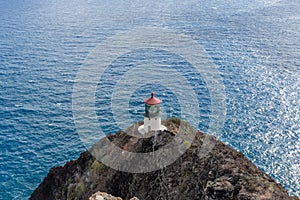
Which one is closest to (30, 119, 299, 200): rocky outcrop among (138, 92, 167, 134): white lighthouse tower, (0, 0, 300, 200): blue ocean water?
(138, 92, 167, 134): white lighthouse tower

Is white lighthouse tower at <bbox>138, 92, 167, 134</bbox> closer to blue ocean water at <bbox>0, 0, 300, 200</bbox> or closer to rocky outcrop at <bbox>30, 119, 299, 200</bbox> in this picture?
rocky outcrop at <bbox>30, 119, 299, 200</bbox>

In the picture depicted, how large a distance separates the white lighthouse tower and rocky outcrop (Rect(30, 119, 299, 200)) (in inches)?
94.2

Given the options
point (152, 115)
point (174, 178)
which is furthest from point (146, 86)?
point (174, 178)

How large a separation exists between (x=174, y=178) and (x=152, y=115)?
14.1 metres

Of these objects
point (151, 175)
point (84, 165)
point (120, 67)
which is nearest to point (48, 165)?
point (84, 165)

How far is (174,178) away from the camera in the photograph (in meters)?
32.7

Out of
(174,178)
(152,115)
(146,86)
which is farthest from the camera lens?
(146,86)

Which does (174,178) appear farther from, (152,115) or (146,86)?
(146,86)

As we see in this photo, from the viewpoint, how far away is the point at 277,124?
73.1 meters

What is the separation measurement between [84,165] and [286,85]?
220ft

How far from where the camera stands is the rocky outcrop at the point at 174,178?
26219 mm

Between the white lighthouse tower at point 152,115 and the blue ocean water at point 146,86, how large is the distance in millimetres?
26003

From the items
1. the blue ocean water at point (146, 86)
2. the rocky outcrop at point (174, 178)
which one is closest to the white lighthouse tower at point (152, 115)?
the rocky outcrop at point (174, 178)

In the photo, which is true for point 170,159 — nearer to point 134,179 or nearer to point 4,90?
point 134,179
